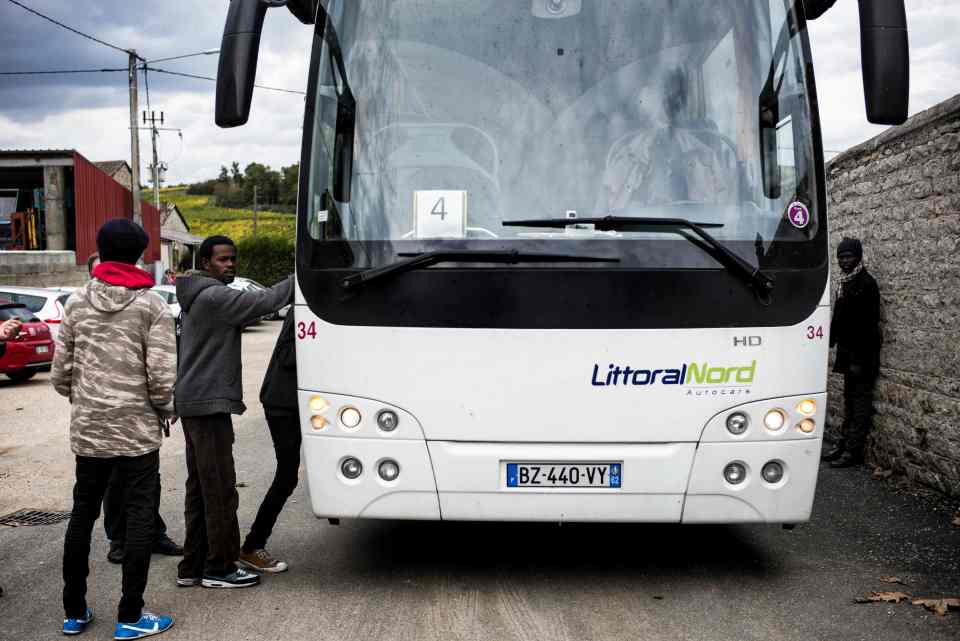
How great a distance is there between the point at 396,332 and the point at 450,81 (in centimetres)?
126

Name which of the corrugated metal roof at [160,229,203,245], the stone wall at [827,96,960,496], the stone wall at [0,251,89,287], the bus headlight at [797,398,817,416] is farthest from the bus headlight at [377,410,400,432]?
the corrugated metal roof at [160,229,203,245]

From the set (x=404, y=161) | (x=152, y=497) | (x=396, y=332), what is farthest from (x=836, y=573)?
(x=152, y=497)

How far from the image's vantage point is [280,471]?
565 cm

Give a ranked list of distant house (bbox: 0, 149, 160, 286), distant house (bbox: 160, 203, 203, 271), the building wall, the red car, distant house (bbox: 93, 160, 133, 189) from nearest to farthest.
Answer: the red car → distant house (bbox: 0, 149, 160, 286) → the building wall → distant house (bbox: 160, 203, 203, 271) → distant house (bbox: 93, 160, 133, 189)

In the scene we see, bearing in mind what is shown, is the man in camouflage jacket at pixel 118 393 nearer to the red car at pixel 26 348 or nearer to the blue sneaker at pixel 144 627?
the blue sneaker at pixel 144 627

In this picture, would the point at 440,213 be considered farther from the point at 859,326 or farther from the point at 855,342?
the point at 855,342

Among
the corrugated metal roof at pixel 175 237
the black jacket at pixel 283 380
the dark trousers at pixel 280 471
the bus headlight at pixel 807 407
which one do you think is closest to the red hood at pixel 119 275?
the black jacket at pixel 283 380

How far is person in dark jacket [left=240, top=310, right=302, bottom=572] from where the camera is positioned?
5461mm

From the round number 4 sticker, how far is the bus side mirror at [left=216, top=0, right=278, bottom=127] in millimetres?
2616

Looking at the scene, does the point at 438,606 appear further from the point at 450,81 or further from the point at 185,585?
the point at 450,81

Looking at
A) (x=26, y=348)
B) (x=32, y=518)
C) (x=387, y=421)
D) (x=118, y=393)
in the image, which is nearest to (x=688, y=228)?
(x=387, y=421)

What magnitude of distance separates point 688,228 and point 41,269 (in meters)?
31.3

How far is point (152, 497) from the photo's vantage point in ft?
15.4

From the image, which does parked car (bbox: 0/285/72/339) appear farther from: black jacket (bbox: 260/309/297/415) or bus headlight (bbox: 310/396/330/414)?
bus headlight (bbox: 310/396/330/414)
